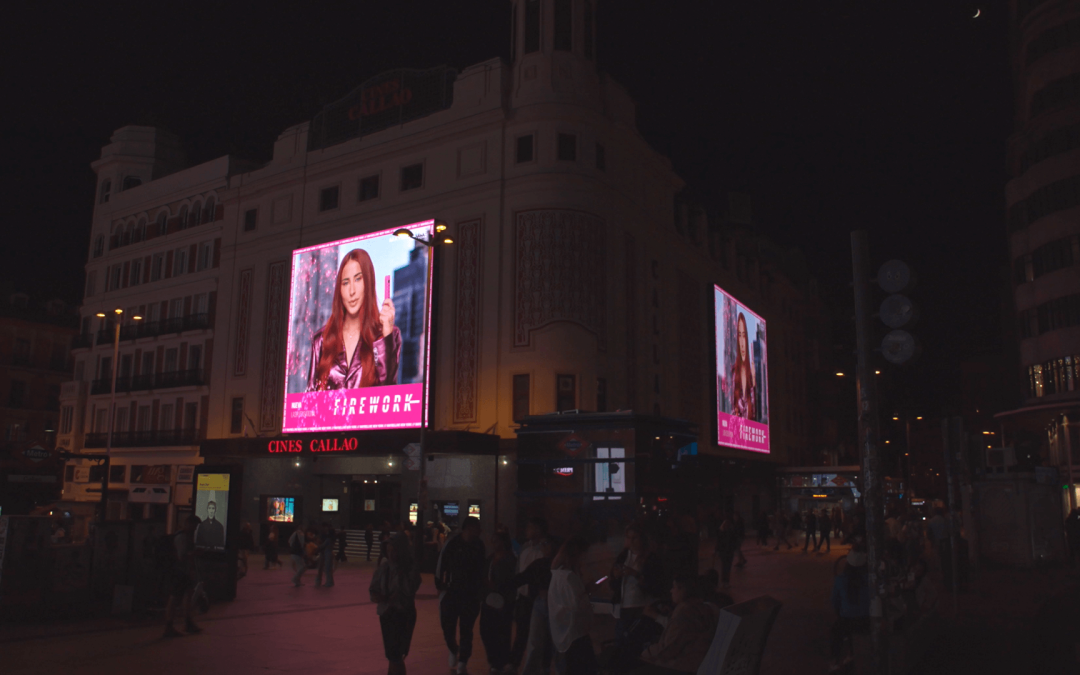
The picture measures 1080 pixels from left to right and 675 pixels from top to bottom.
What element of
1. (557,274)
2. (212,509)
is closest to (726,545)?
(557,274)

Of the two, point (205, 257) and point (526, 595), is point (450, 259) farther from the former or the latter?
point (526, 595)

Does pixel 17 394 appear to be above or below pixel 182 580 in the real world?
above

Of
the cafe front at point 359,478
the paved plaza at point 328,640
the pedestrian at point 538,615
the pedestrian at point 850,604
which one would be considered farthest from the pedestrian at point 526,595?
the cafe front at point 359,478

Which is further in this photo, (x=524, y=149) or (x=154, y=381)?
(x=154, y=381)

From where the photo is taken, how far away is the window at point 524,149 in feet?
107

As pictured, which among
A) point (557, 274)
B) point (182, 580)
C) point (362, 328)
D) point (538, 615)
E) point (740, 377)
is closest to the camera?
point (538, 615)

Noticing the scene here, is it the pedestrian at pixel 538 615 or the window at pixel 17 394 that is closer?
the pedestrian at pixel 538 615

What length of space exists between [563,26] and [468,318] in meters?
12.4

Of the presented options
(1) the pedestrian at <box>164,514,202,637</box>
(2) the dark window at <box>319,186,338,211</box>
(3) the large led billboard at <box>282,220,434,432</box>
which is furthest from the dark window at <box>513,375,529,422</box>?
(1) the pedestrian at <box>164,514,202,637</box>

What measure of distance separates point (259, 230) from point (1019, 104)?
46.1 meters

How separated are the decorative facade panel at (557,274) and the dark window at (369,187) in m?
7.98

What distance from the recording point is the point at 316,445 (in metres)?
33.1

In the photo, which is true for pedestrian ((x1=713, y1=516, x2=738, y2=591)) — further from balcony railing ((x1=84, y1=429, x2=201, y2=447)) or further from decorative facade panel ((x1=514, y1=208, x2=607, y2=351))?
balcony railing ((x1=84, y1=429, x2=201, y2=447))

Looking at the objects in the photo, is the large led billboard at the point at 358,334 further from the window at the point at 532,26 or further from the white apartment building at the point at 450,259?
the window at the point at 532,26
